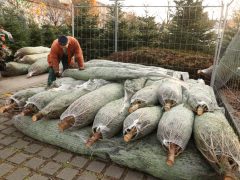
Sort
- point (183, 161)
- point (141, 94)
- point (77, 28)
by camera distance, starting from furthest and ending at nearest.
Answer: point (77, 28) < point (141, 94) < point (183, 161)

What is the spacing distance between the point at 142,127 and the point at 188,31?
4.80 meters

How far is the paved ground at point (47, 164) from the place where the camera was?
2.34m

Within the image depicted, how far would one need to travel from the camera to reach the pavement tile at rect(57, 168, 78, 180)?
2.32 metres

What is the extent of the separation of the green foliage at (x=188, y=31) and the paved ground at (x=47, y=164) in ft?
15.1

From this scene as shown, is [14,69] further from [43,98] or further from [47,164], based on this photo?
[47,164]

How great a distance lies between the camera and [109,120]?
2549mm

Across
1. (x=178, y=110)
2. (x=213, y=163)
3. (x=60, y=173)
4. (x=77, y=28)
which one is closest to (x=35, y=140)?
(x=60, y=173)

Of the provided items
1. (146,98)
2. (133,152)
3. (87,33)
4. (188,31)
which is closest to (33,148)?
(133,152)

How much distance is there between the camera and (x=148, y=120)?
8.07 ft

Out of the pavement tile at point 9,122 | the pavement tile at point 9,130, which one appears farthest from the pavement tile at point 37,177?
the pavement tile at point 9,122

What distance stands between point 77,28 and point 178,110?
533cm

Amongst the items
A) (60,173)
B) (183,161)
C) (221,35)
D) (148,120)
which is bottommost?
(60,173)

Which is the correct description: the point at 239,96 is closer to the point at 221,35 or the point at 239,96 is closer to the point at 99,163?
the point at 221,35

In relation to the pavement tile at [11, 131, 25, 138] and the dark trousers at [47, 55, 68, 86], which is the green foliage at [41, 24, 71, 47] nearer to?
the dark trousers at [47, 55, 68, 86]
